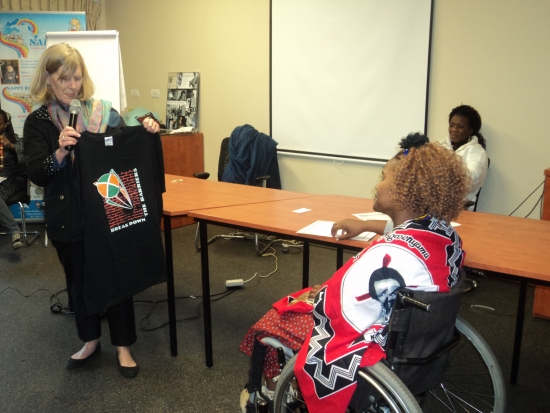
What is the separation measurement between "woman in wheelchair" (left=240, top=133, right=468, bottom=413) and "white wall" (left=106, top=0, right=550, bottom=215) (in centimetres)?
237

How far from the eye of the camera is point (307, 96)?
14.2 ft

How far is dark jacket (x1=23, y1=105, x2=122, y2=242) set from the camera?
1989 mm

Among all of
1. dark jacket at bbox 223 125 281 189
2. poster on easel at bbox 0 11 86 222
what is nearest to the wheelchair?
dark jacket at bbox 223 125 281 189

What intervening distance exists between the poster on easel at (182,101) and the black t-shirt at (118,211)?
3177 mm

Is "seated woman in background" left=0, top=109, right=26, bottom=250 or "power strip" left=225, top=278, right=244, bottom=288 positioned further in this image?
"seated woman in background" left=0, top=109, right=26, bottom=250

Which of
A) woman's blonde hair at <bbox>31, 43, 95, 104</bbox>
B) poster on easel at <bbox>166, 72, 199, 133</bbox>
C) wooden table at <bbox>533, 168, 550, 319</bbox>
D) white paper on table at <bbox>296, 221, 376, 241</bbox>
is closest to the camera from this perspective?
white paper on table at <bbox>296, 221, 376, 241</bbox>

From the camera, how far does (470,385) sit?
7.29 feet

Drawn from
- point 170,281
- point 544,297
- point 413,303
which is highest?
point 413,303

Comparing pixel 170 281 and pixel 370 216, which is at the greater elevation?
pixel 370 216

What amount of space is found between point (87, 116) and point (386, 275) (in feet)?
4.74

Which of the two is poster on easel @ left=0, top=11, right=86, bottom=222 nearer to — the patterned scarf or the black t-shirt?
the patterned scarf

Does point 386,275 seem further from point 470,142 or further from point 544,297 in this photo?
point 470,142

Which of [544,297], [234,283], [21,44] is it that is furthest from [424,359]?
[21,44]

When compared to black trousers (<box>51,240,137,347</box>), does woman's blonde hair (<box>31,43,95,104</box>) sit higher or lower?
higher
